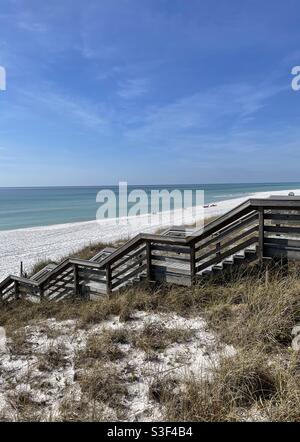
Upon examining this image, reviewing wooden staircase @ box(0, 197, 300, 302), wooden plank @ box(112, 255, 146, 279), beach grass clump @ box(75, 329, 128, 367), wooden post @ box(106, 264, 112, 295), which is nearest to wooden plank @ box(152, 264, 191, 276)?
wooden staircase @ box(0, 197, 300, 302)

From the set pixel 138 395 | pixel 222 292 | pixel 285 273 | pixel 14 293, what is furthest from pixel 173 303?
pixel 14 293

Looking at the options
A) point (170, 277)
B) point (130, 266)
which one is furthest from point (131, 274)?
point (170, 277)

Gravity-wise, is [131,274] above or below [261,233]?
below

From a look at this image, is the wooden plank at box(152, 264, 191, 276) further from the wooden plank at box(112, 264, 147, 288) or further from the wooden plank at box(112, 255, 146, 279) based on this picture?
the wooden plank at box(112, 255, 146, 279)

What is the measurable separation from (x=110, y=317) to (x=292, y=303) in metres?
2.80

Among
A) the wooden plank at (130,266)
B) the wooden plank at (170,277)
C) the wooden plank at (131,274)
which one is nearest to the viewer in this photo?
the wooden plank at (170,277)

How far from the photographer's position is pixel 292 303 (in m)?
3.75

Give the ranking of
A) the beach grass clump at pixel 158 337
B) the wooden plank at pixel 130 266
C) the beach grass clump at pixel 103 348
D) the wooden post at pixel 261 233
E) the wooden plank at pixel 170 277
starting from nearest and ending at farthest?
1. the beach grass clump at pixel 103 348
2. the beach grass clump at pixel 158 337
3. the wooden post at pixel 261 233
4. the wooden plank at pixel 170 277
5. the wooden plank at pixel 130 266

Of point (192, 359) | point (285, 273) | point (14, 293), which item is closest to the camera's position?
point (192, 359)

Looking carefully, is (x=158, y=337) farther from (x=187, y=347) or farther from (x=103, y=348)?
(x=103, y=348)

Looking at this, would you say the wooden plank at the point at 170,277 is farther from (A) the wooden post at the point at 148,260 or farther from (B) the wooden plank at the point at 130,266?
(B) the wooden plank at the point at 130,266

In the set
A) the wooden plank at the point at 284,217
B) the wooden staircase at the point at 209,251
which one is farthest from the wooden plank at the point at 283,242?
the wooden plank at the point at 284,217

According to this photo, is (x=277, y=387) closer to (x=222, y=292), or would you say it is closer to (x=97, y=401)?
(x=97, y=401)

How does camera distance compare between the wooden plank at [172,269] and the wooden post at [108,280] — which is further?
the wooden post at [108,280]
